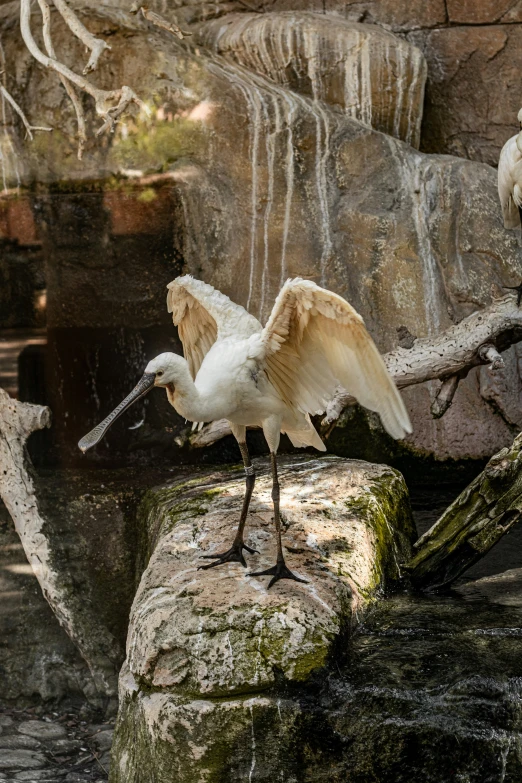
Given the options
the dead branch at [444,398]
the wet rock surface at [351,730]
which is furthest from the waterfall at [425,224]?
the wet rock surface at [351,730]

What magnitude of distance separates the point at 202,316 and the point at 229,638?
1.79 metres

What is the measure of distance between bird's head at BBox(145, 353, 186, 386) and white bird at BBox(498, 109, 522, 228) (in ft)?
9.51

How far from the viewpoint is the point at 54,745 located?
200 inches

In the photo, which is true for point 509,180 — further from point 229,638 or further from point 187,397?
point 229,638

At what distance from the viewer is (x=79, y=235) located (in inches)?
285

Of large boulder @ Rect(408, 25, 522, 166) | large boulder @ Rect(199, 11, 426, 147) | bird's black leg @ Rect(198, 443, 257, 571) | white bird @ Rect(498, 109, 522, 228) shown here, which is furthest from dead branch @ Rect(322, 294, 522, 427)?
large boulder @ Rect(408, 25, 522, 166)

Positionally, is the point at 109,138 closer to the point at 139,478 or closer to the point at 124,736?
the point at 139,478

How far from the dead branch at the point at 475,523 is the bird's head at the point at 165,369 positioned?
1523 mm

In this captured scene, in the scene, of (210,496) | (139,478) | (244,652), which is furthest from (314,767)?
(139,478)

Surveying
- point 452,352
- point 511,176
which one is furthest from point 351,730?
point 511,176

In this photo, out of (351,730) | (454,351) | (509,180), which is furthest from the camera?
(509,180)

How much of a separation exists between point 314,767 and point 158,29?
5823 millimetres

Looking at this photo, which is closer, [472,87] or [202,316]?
[202,316]

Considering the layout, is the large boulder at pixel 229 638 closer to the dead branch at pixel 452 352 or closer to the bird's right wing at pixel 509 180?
the dead branch at pixel 452 352
